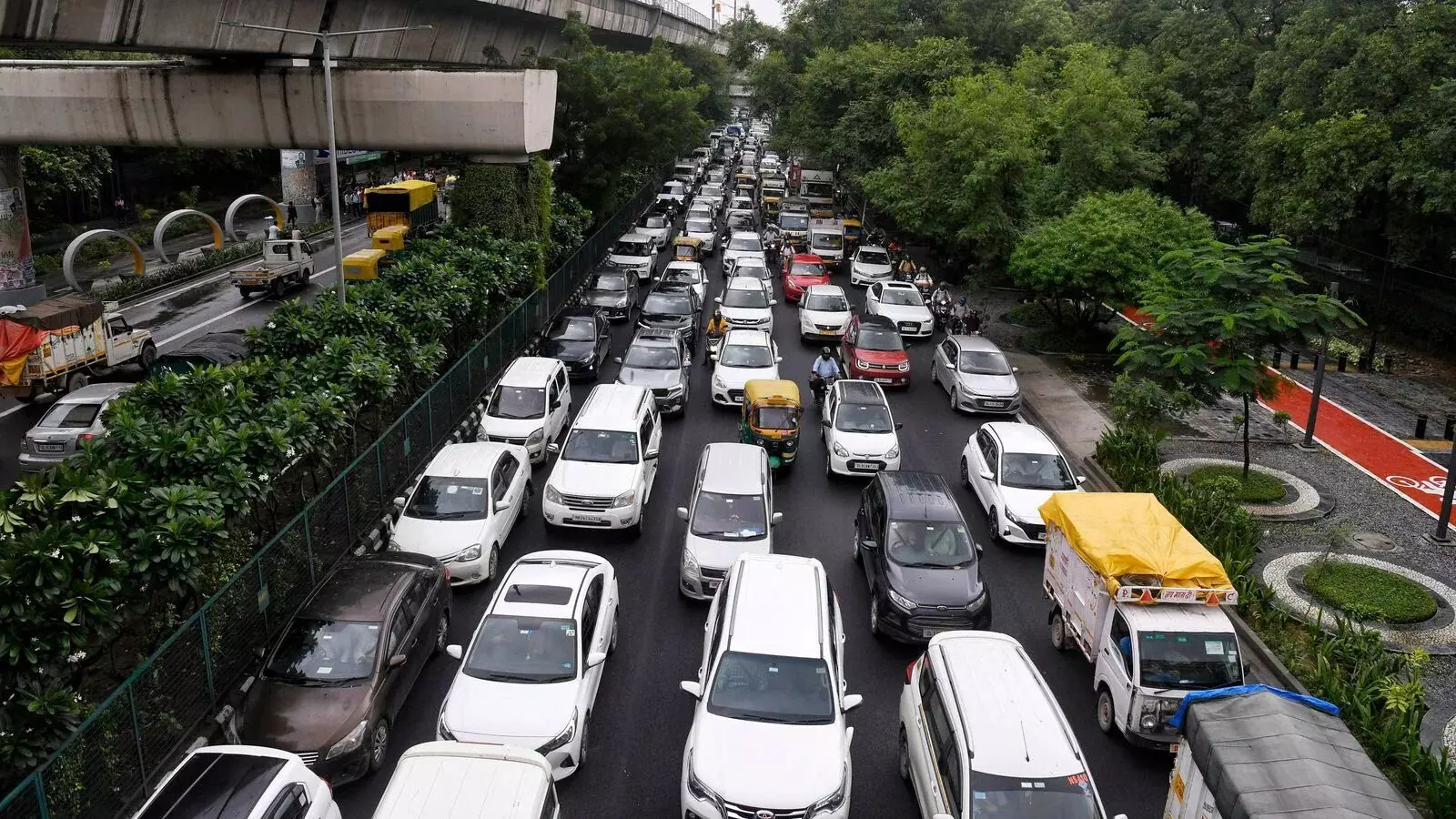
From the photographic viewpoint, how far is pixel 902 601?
13055mm

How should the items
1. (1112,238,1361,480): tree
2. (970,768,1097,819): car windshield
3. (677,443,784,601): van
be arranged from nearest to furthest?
1. (970,768,1097,819): car windshield
2. (677,443,784,601): van
3. (1112,238,1361,480): tree

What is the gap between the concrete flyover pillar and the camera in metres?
29.1

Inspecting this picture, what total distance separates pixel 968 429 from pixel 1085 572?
10415 mm

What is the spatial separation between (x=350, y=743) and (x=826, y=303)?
73.5ft

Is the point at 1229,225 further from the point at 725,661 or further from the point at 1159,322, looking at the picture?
the point at 725,661

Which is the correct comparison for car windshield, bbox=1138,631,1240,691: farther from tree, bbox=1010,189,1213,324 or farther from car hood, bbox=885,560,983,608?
tree, bbox=1010,189,1213,324

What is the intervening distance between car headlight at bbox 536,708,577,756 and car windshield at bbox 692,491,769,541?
Result: 4428mm

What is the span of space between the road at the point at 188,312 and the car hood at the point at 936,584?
18.6m

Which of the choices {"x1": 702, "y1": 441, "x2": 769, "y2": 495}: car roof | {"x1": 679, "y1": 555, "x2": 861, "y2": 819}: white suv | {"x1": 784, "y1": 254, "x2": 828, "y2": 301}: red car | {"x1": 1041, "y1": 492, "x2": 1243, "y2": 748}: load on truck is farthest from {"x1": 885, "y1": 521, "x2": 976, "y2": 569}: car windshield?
{"x1": 784, "y1": 254, "x2": 828, "y2": 301}: red car

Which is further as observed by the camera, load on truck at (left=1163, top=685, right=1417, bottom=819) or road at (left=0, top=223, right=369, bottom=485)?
road at (left=0, top=223, right=369, bottom=485)

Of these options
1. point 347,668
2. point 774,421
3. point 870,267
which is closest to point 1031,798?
point 347,668

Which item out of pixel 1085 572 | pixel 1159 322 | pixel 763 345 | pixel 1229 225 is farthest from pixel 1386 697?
pixel 1229 225

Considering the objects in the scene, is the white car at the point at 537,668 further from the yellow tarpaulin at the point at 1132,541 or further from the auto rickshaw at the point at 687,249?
the auto rickshaw at the point at 687,249

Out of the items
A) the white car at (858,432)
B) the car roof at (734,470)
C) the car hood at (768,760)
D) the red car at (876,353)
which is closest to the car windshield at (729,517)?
the car roof at (734,470)
